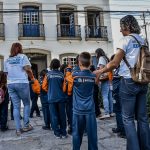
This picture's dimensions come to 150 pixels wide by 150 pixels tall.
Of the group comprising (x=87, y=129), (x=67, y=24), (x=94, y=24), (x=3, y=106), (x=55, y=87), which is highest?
(x=94, y=24)

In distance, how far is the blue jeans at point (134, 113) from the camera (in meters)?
4.24

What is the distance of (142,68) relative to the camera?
416cm

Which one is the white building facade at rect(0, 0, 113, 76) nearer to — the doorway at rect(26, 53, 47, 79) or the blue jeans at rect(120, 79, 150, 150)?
the doorway at rect(26, 53, 47, 79)

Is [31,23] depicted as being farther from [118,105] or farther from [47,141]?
[118,105]

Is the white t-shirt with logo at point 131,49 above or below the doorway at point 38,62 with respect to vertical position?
below

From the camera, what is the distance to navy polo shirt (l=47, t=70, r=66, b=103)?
6.36 m

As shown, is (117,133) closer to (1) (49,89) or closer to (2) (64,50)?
(1) (49,89)

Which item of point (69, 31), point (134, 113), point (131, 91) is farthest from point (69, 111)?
point (69, 31)

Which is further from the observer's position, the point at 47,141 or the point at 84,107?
the point at 47,141

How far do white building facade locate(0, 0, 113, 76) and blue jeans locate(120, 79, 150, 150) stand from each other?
48.4 ft

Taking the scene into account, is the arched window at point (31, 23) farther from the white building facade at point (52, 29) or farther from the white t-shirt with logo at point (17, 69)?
the white t-shirt with logo at point (17, 69)

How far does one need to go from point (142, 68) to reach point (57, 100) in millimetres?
2566

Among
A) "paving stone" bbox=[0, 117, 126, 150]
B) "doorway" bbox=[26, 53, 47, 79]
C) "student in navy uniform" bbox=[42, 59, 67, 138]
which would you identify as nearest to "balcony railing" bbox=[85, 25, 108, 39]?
"doorway" bbox=[26, 53, 47, 79]

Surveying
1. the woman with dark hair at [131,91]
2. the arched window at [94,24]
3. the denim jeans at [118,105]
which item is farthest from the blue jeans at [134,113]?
the arched window at [94,24]
